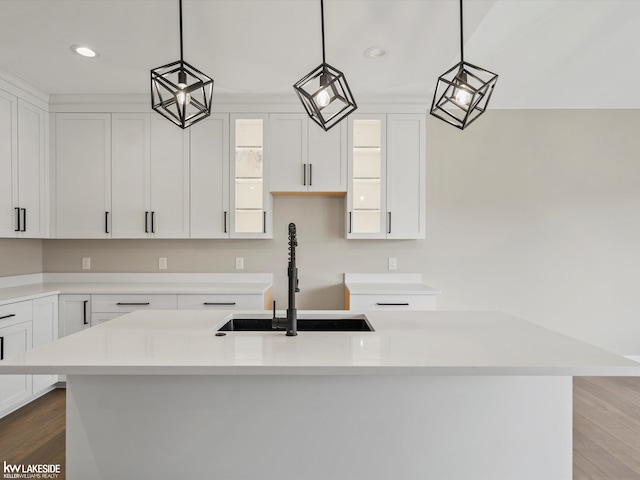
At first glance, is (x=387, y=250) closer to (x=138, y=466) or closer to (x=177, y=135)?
(x=177, y=135)

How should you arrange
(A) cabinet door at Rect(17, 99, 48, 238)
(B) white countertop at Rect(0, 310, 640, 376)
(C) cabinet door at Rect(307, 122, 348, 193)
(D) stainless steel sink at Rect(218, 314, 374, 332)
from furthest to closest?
(C) cabinet door at Rect(307, 122, 348, 193) < (A) cabinet door at Rect(17, 99, 48, 238) < (D) stainless steel sink at Rect(218, 314, 374, 332) < (B) white countertop at Rect(0, 310, 640, 376)

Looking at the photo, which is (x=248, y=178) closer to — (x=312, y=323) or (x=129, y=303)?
(x=129, y=303)

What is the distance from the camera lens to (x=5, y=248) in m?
3.25

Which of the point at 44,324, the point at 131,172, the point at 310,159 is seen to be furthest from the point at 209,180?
the point at 44,324

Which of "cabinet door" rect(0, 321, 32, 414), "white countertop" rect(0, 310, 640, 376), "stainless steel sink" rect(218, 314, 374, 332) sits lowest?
"cabinet door" rect(0, 321, 32, 414)

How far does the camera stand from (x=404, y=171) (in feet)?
11.3

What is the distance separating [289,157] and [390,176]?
3.06 ft

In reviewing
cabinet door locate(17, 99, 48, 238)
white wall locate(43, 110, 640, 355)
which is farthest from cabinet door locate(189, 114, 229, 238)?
cabinet door locate(17, 99, 48, 238)

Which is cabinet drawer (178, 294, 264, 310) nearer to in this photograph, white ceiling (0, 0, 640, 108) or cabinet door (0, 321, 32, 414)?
cabinet door (0, 321, 32, 414)

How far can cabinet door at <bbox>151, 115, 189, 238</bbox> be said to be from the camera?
11.2ft

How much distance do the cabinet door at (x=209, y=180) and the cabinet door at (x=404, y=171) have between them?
1.49 metres

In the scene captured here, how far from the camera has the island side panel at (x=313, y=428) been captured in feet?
4.65

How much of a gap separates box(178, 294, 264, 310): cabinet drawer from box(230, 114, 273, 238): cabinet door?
61cm

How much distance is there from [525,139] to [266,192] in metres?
2.60
